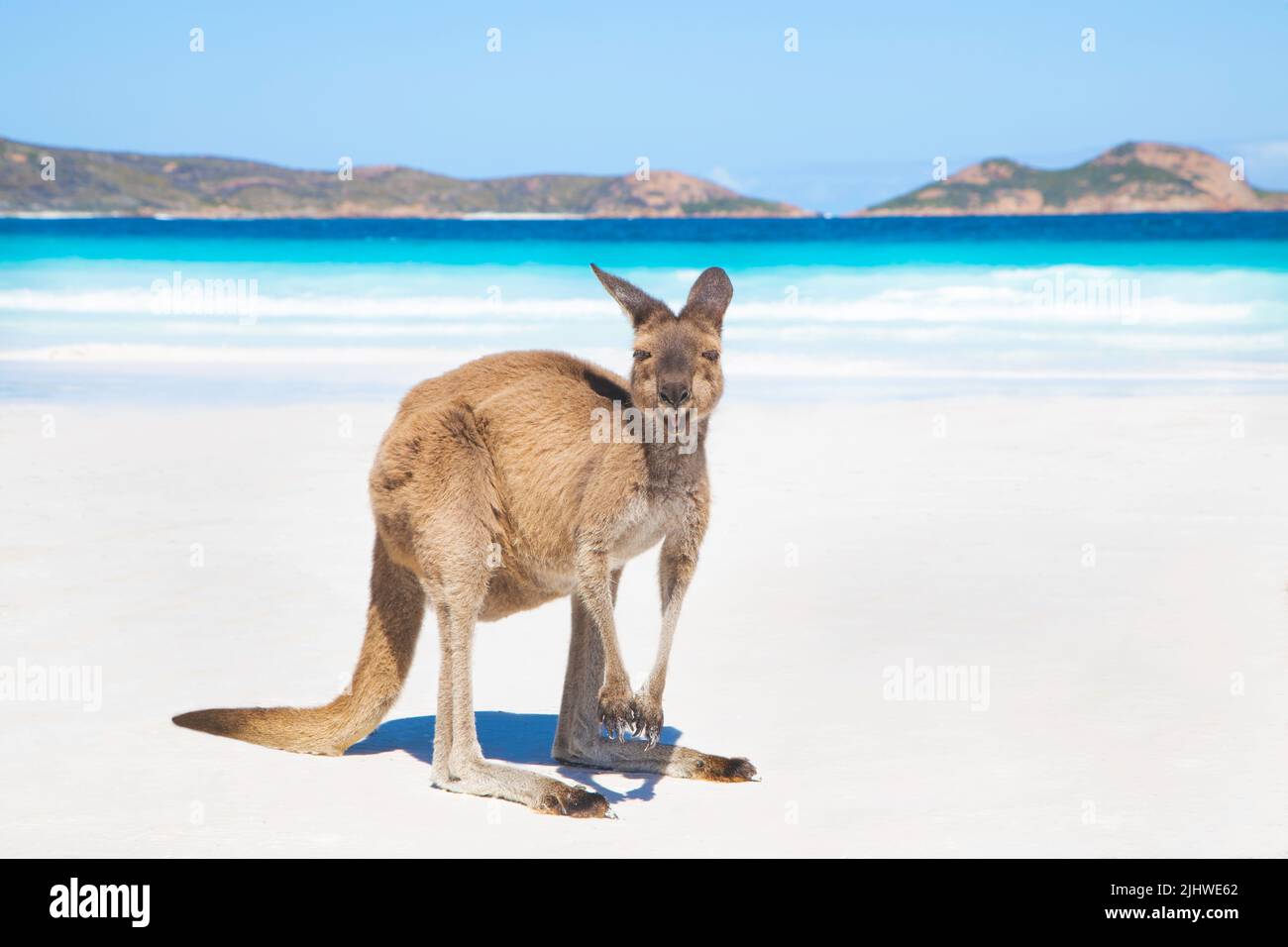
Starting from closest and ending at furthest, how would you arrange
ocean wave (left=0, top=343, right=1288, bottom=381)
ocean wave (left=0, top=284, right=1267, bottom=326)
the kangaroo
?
1. the kangaroo
2. ocean wave (left=0, top=343, right=1288, bottom=381)
3. ocean wave (left=0, top=284, right=1267, bottom=326)

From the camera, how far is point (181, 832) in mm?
3297

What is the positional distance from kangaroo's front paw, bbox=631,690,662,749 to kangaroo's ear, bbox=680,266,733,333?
92 centimetres

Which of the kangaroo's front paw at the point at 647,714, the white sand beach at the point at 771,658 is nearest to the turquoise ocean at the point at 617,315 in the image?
the white sand beach at the point at 771,658

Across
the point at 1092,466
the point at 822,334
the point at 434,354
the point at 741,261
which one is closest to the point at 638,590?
the point at 1092,466

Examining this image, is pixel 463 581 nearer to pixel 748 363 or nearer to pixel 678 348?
pixel 678 348

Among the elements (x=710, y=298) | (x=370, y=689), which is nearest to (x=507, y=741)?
(x=370, y=689)

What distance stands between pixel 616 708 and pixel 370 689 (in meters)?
0.81

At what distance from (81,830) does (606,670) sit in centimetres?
126

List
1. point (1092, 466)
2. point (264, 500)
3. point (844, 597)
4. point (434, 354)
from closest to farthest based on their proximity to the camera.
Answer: point (844, 597) < point (264, 500) < point (1092, 466) < point (434, 354)

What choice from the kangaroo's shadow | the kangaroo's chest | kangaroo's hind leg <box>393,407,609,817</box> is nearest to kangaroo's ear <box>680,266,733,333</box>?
the kangaroo's chest

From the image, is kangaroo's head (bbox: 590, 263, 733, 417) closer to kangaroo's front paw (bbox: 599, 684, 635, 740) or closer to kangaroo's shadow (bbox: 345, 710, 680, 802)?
kangaroo's front paw (bbox: 599, 684, 635, 740)

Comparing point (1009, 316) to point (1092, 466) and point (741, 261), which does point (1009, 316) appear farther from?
point (1092, 466)

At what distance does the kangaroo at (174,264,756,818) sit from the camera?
349cm

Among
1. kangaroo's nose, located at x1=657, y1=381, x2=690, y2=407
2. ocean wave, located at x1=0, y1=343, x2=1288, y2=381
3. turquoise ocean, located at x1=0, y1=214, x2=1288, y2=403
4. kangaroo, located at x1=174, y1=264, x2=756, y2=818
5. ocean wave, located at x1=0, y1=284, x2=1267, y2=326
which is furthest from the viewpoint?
ocean wave, located at x1=0, y1=284, x2=1267, y2=326
